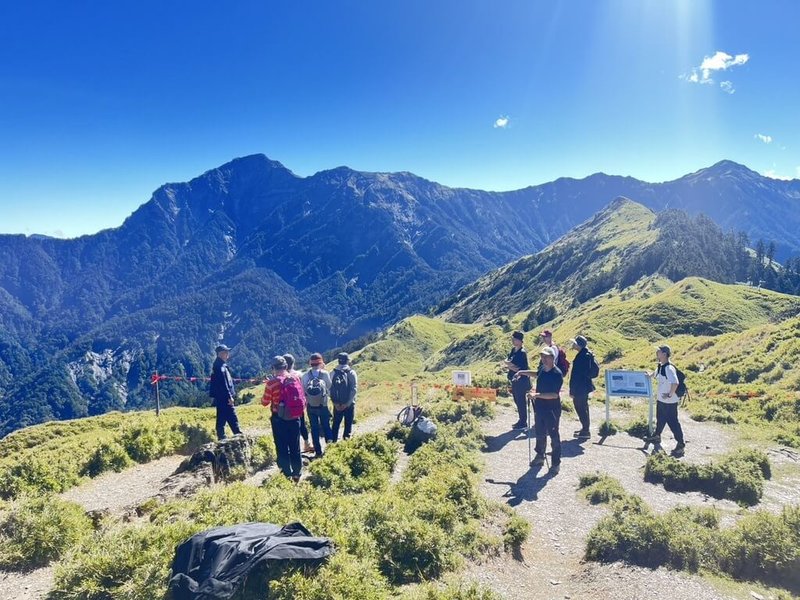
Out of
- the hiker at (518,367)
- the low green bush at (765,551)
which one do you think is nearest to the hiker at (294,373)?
the hiker at (518,367)

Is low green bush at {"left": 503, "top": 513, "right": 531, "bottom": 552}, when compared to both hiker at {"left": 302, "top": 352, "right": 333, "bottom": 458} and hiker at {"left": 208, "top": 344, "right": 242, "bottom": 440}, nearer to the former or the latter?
hiker at {"left": 302, "top": 352, "right": 333, "bottom": 458}

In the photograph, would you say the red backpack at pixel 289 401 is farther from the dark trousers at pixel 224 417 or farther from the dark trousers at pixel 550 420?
the dark trousers at pixel 550 420

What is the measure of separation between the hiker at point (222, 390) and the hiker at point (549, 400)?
8384 mm

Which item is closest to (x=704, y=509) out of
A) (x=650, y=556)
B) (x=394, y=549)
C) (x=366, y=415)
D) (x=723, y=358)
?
(x=650, y=556)

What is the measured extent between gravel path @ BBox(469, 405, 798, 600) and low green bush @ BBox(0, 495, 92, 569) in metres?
6.67

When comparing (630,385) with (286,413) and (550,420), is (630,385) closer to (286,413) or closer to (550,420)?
(550,420)

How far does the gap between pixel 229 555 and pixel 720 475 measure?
422 inches

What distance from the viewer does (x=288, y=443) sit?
11203 mm

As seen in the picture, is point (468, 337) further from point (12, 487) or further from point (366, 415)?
point (12, 487)

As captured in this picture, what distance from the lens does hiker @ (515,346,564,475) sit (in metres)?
12.0

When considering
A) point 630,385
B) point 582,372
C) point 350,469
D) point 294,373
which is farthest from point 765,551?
point 294,373

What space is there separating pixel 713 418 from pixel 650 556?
43.4 feet

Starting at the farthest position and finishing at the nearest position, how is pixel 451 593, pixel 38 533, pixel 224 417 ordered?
pixel 224 417
pixel 38 533
pixel 451 593

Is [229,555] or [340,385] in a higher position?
[340,385]
